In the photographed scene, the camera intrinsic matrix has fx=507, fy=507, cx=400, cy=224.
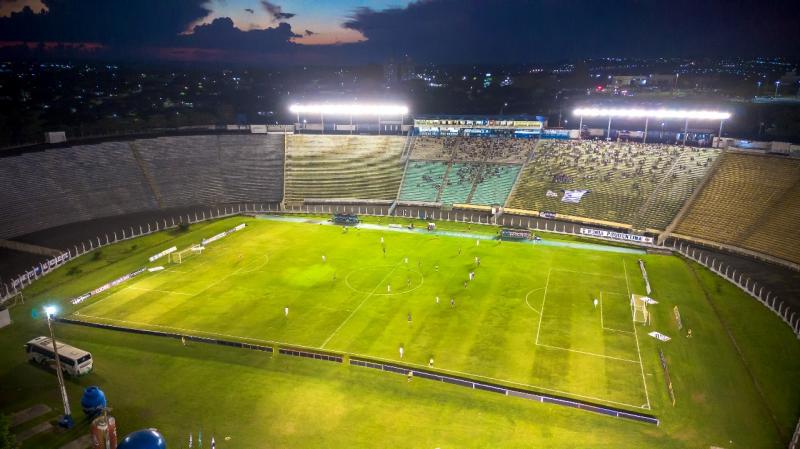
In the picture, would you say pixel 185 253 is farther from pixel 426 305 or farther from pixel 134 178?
pixel 426 305

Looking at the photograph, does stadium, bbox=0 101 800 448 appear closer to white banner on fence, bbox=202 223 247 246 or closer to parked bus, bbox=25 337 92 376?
white banner on fence, bbox=202 223 247 246

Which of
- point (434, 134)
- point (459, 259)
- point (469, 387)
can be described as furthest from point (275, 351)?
point (434, 134)

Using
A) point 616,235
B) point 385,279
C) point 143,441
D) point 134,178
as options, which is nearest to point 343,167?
point 134,178

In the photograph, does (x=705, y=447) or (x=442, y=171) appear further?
(x=442, y=171)

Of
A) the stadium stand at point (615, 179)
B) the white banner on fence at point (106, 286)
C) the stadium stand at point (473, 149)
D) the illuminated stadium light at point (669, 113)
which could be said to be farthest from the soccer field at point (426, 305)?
the illuminated stadium light at point (669, 113)

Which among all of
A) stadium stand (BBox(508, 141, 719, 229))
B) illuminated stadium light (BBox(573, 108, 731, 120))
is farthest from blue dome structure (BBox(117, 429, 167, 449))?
illuminated stadium light (BBox(573, 108, 731, 120))

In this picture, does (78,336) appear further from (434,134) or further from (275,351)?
(434,134)
